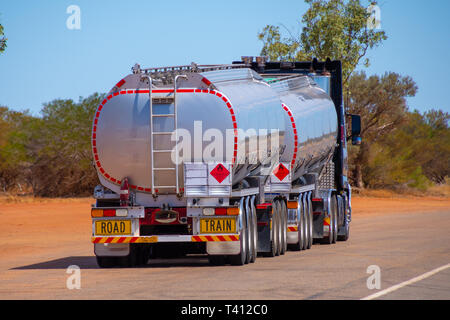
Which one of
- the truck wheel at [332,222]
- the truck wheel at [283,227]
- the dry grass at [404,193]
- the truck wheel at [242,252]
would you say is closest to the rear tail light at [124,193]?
the truck wheel at [242,252]

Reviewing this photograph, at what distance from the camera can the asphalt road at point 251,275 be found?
1259cm

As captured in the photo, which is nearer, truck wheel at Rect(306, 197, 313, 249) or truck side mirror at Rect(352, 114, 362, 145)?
truck wheel at Rect(306, 197, 313, 249)

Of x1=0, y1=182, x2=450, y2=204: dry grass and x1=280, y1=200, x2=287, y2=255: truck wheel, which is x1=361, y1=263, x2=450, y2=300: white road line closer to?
x1=280, y1=200, x2=287, y2=255: truck wheel

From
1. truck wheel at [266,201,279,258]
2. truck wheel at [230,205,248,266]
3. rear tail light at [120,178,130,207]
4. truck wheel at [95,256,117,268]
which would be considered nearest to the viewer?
rear tail light at [120,178,130,207]

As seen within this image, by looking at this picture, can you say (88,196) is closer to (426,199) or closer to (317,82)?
(426,199)

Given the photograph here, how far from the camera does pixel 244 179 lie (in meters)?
18.5

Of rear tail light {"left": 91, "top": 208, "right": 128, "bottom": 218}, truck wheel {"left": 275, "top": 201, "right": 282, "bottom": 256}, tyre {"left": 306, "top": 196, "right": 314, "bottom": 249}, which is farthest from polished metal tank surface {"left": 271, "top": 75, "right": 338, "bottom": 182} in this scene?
rear tail light {"left": 91, "top": 208, "right": 128, "bottom": 218}

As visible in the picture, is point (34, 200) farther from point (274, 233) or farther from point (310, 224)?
point (274, 233)

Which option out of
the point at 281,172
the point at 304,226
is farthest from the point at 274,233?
the point at 304,226

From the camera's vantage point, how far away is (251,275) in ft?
49.6

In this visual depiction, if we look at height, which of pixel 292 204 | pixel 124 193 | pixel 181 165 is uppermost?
pixel 181 165

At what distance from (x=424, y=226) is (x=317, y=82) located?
771 cm

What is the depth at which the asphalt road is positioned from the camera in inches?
496

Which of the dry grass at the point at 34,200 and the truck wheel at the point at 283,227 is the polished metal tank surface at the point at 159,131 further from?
the dry grass at the point at 34,200
